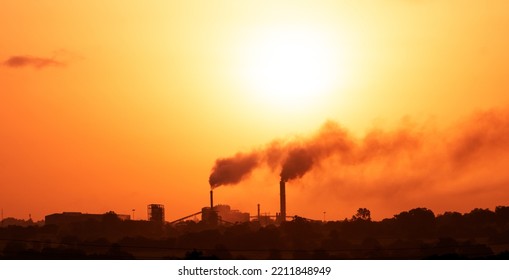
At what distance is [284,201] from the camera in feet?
555

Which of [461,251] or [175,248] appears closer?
[461,251]

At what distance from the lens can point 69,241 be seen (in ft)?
622

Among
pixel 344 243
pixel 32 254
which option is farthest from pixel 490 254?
pixel 32 254

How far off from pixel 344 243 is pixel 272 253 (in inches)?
1117

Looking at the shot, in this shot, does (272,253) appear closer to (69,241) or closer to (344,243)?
(344,243)

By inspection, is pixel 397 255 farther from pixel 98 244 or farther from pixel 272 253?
pixel 98 244

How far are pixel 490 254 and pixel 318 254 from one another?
28.4 meters

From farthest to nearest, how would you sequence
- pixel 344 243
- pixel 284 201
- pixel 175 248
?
pixel 344 243 → pixel 175 248 → pixel 284 201
